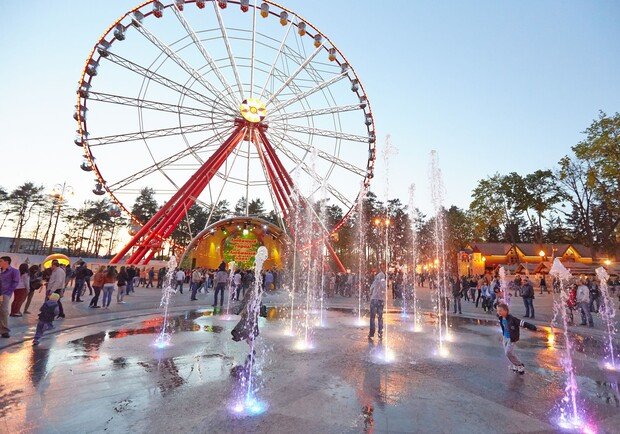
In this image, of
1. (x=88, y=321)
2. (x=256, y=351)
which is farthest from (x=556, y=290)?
(x=88, y=321)

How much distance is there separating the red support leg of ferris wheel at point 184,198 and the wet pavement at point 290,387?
1467 cm

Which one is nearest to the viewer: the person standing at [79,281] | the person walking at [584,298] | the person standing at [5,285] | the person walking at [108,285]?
the person standing at [5,285]

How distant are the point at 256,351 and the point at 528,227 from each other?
323 ft

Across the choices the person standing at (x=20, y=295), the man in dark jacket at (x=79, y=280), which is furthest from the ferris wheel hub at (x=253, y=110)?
the person standing at (x=20, y=295)

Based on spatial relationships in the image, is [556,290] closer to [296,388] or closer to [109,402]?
[296,388]

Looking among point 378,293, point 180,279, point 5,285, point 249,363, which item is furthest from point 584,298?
point 180,279

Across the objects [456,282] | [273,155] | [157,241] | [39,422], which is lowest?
[39,422]

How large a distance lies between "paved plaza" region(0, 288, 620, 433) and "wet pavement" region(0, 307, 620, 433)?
0.07 ft

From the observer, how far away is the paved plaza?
12.3 feet

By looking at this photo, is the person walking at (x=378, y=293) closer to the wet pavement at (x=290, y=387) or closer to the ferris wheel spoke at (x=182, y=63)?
the wet pavement at (x=290, y=387)

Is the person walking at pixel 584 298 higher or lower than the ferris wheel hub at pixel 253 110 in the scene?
lower

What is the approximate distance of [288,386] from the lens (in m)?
4.88

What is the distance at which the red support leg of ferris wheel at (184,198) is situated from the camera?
874 inches

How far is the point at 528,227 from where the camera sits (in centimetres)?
8625
